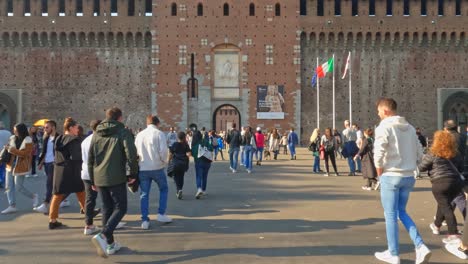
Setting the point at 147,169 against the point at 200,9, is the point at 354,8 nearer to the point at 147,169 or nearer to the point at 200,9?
the point at 200,9

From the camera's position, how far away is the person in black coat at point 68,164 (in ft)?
24.8

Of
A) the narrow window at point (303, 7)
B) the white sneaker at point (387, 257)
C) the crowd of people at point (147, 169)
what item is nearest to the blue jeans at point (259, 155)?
the crowd of people at point (147, 169)

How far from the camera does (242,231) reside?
23.4 ft

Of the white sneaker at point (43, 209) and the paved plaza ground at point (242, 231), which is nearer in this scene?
the paved plaza ground at point (242, 231)

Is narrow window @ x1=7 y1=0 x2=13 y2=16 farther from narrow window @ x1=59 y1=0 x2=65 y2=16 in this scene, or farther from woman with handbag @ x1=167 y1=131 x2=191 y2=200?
woman with handbag @ x1=167 y1=131 x2=191 y2=200

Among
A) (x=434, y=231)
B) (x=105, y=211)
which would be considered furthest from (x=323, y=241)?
(x=105, y=211)

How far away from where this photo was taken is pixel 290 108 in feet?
108

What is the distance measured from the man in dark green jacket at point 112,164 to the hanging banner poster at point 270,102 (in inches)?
1065

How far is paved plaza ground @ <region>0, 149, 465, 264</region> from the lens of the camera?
5742 millimetres

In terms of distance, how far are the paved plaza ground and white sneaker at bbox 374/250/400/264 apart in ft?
0.44

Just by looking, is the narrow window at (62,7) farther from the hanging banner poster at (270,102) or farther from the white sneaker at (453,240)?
the white sneaker at (453,240)

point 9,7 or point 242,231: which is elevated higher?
point 9,7

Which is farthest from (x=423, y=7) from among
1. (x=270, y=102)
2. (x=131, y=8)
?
(x=131, y=8)

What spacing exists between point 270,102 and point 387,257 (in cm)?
2787
